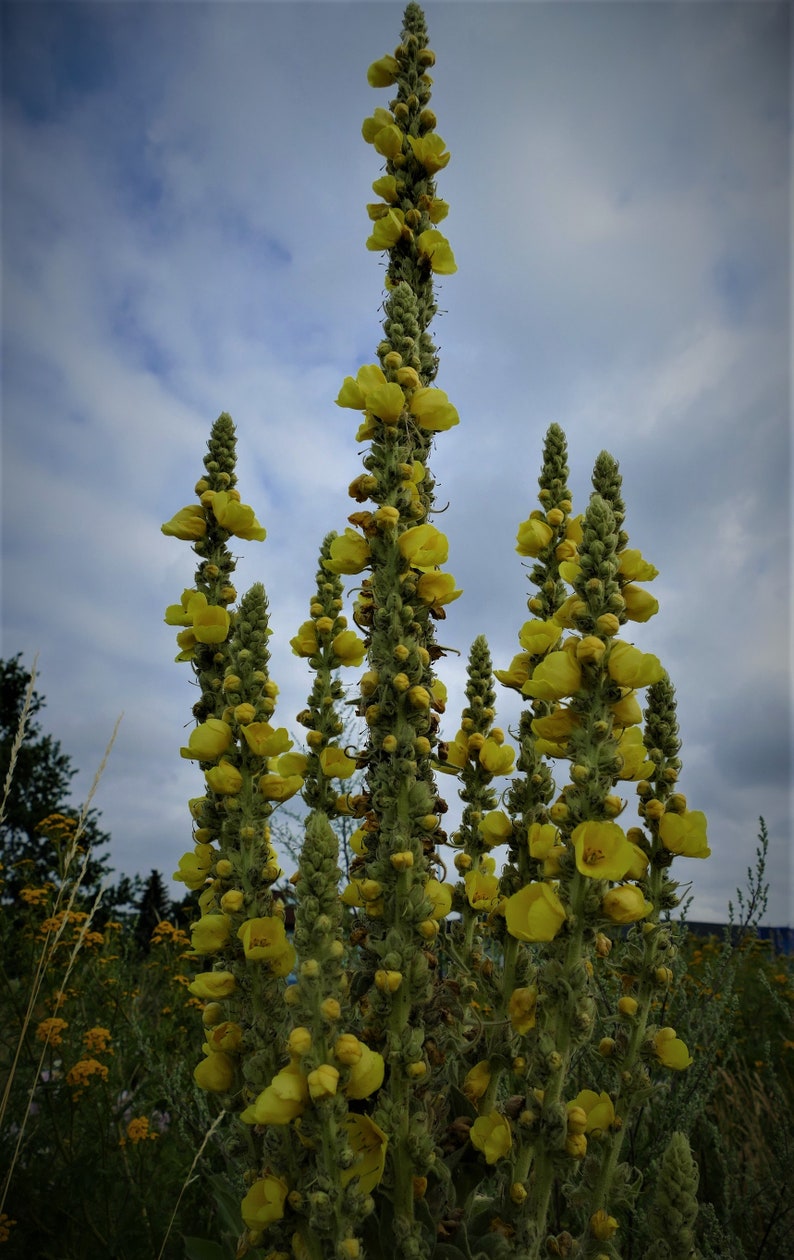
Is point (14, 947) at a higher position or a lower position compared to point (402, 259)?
lower

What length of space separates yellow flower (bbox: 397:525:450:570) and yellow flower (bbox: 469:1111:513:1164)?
126 cm

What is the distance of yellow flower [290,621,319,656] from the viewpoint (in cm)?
298

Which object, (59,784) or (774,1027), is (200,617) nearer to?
(774,1027)

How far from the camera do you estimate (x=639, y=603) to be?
1.87 m

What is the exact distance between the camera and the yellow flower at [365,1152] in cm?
148

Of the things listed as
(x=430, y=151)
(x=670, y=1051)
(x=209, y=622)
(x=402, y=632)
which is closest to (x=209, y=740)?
(x=209, y=622)

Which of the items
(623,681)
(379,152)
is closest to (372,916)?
(623,681)

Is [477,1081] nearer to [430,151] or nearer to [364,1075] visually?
[364,1075]

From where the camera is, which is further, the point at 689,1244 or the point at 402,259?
the point at 402,259

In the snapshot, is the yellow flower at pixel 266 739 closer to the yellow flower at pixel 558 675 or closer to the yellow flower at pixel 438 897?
the yellow flower at pixel 438 897

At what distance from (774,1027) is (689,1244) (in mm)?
5990

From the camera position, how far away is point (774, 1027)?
657 centimetres

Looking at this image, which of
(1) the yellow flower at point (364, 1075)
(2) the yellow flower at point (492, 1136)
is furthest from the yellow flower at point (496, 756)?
(1) the yellow flower at point (364, 1075)

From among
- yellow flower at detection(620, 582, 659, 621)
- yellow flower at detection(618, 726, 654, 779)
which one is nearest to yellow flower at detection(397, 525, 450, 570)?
yellow flower at detection(620, 582, 659, 621)
